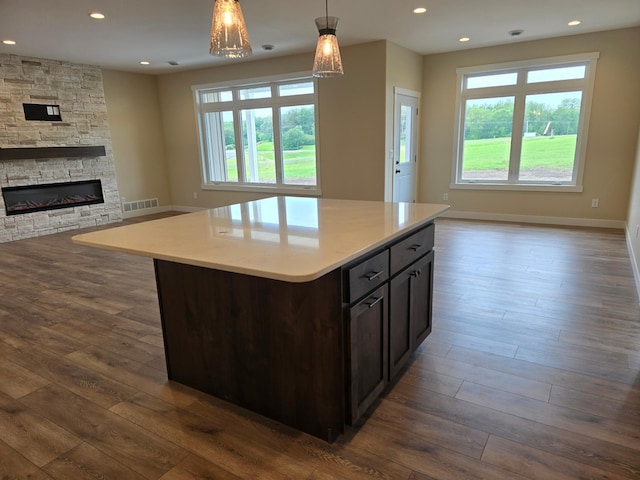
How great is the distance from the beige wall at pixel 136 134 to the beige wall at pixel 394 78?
15.8 ft

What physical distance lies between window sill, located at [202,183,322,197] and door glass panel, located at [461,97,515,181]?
2587 mm

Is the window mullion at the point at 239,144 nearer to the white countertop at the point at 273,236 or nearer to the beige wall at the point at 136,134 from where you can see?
the beige wall at the point at 136,134

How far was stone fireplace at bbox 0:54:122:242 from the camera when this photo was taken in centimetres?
597

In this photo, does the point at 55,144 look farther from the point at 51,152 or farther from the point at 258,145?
the point at 258,145

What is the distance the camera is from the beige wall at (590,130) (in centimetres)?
544

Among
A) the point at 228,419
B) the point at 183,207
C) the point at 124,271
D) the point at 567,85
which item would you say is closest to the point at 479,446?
the point at 228,419

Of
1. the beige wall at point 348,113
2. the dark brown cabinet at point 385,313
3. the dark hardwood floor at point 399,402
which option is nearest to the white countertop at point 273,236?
the dark brown cabinet at point 385,313

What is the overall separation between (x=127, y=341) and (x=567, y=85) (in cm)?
642

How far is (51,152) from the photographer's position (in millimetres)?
6277

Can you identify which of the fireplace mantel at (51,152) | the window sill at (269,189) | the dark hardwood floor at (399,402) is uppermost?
the fireplace mantel at (51,152)

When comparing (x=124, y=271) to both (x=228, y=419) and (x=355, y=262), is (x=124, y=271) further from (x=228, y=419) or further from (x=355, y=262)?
(x=355, y=262)

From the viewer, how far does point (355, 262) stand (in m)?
1.65

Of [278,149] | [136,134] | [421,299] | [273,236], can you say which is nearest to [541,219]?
[278,149]

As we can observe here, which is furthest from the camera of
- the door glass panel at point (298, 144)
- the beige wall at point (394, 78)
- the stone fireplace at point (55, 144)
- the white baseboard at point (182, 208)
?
the white baseboard at point (182, 208)
